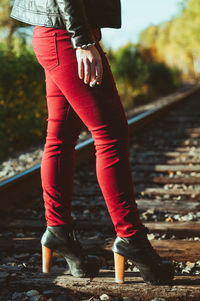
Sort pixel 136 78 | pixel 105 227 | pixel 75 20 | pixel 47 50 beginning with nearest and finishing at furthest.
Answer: pixel 75 20
pixel 47 50
pixel 105 227
pixel 136 78

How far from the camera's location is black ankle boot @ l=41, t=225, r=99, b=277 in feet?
6.53

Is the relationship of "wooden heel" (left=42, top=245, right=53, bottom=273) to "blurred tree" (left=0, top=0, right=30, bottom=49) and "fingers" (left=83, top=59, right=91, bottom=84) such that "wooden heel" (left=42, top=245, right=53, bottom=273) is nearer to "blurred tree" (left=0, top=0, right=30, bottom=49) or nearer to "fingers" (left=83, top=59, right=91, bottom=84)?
"fingers" (left=83, top=59, right=91, bottom=84)

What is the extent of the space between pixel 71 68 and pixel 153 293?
1029 millimetres

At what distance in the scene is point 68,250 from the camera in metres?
2.02

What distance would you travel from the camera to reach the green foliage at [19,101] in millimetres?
6207

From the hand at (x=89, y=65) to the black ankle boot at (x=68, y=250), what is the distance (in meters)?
0.73

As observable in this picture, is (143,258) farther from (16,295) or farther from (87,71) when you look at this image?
(87,71)

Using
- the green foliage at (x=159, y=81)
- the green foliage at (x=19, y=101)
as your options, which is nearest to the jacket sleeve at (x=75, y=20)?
the green foliage at (x=19, y=101)

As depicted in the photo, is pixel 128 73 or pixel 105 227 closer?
pixel 105 227

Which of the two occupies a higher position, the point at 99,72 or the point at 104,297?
the point at 99,72

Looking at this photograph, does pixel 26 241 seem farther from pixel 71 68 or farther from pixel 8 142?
pixel 8 142

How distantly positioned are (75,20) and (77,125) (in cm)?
53

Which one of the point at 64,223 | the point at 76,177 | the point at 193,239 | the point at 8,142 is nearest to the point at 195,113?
the point at 8,142

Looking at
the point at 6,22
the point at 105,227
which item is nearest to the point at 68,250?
the point at 105,227
